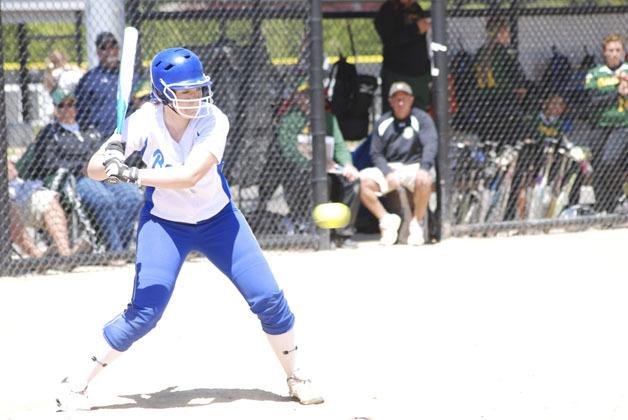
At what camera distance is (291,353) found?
478cm

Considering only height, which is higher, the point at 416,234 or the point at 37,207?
the point at 37,207

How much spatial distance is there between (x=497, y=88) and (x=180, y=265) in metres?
5.80

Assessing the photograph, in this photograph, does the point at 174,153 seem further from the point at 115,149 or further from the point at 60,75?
the point at 60,75

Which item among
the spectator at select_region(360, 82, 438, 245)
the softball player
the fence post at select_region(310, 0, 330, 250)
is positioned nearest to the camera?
the softball player

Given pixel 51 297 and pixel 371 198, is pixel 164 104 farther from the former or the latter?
pixel 371 198

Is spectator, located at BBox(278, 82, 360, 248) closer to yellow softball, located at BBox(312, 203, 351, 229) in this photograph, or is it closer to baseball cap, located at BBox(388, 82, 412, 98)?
baseball cap, located at BBox(388, 82, 412, 98)

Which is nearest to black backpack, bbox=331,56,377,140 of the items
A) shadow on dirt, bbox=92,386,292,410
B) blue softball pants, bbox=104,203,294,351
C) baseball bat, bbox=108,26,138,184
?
baseball bat, bbox=108,26,138,184

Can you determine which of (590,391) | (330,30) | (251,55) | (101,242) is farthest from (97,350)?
(330,30)

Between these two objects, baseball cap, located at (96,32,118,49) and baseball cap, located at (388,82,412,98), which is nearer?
baseball cap, located at (96,32,118,49)

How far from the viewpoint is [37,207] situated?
26.9ft

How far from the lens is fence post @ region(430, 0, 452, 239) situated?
9.27 m

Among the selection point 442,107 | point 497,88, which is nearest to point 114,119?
point 442,107

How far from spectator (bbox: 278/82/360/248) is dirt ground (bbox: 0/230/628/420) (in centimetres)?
57

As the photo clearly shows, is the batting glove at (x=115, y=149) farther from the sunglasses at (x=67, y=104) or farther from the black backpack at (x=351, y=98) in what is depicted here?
the black backpack at (x=351, y=98)
